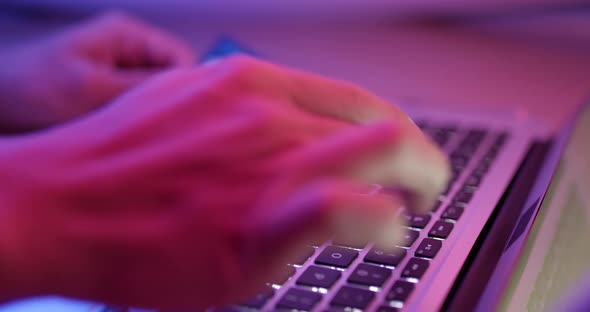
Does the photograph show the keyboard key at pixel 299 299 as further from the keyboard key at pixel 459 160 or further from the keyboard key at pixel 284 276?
the keyboard key at pixel 459 160

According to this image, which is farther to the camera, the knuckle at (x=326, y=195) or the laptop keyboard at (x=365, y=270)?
the laptop keyboard at (x=365, y=270)

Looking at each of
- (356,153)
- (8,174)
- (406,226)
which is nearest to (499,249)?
(406,226)

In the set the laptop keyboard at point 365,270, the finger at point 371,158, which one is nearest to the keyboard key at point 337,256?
the laptop keyboard at point 365,270

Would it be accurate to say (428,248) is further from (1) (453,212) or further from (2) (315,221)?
(2) (315,221)

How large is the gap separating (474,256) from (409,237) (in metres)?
0.04

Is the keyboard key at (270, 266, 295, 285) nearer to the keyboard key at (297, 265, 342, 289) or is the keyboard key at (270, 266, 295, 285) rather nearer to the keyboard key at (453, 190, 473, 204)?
the keyboard key at (297, 265, 342, 289)

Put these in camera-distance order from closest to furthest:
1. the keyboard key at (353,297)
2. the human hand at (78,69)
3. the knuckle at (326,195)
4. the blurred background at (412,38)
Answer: the knuckle at (326,195) < the keyboard key at (353,297) < the human hand at (78,69) < the blurred background at (412,38)

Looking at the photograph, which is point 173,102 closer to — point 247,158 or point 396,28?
point 247,158

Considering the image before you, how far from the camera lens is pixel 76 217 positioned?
288mm

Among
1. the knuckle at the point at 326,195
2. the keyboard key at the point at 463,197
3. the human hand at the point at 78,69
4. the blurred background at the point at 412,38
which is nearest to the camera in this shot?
the knuckle at the point at 326,195

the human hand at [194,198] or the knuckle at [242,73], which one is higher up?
the knuckle at [242,73]

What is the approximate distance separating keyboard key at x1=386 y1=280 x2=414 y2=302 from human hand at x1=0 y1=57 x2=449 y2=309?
0.07 metres

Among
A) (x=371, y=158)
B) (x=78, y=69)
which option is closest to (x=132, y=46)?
(x=78, y=69)

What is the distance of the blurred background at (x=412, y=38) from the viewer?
750mm
